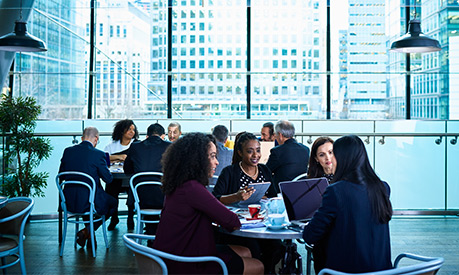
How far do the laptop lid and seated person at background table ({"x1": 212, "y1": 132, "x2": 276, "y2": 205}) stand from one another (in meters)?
0.80

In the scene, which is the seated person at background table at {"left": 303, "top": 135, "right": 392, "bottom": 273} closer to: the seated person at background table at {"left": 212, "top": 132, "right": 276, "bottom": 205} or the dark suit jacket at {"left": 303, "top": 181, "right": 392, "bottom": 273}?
the dark suit jacket at {"left": 303, "top": 181, "right": 392, "bottom": 273}

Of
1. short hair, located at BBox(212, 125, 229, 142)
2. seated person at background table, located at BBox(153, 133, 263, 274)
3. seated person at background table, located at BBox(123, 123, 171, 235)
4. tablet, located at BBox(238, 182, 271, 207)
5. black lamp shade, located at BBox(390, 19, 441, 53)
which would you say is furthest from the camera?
short hair, located at BBox(212, 125, 229, 142)

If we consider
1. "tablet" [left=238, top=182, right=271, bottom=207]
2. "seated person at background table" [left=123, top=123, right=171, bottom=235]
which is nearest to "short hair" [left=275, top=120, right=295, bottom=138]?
"seated person at background table" [left=123, top=123, right=171, bottom=235]

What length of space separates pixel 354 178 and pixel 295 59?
655 centimetres

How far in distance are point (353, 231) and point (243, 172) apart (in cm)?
157

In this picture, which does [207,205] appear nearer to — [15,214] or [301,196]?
[301,196]

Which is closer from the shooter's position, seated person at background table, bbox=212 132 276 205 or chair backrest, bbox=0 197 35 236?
chair backrest, bbox=0 197 35 236

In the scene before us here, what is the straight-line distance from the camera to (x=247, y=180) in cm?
397

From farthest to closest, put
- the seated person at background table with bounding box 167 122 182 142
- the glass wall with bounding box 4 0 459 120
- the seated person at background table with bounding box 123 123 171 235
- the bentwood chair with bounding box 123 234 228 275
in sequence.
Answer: the glass wall with bounding box 4 0 459 120
the seated person at background table with bounding box 167 122 182 142
the seated person at background table with bounding box 123 123 171 235
the bentwood chair with bounding box 123 234 228 275

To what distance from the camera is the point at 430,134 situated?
7262 mm

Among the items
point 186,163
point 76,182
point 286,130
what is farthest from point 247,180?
point 76,182

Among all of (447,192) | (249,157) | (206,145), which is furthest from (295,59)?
(206,145)

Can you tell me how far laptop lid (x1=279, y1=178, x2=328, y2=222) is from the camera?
10.0ft

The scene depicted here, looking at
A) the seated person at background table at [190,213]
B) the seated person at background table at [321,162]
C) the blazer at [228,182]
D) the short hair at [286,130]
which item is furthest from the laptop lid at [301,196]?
the short hair at [286,130]
